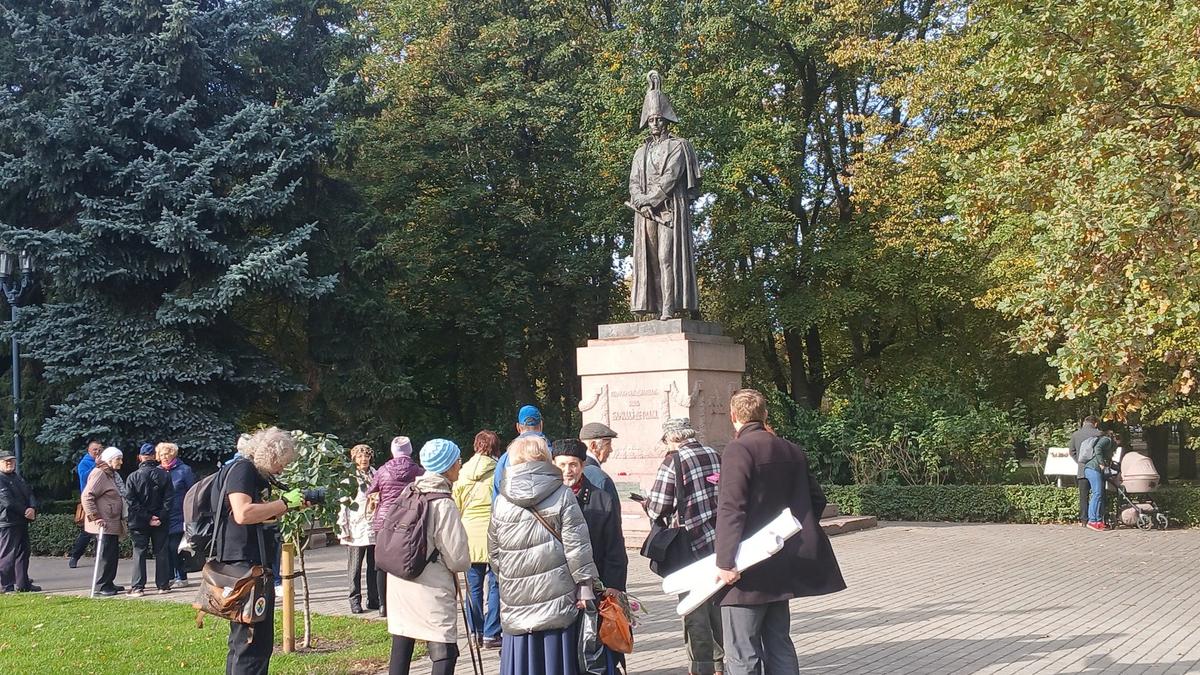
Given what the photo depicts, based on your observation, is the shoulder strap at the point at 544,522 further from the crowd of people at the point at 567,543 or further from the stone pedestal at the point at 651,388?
the stone pedestal at the point at 651,388

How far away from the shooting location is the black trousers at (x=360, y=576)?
10117 mm

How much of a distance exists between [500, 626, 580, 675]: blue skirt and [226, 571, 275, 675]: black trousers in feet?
4.76

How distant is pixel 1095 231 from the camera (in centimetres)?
1210

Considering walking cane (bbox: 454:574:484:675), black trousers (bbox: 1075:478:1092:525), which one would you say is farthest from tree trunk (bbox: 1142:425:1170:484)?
walking cane (bbox: 454:574:484:675)

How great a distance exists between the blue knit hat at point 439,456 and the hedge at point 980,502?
14.3 meters

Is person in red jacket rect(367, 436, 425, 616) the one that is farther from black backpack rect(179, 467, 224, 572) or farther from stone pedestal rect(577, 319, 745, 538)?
stone pedestal rect(577, 319, 745, 538)

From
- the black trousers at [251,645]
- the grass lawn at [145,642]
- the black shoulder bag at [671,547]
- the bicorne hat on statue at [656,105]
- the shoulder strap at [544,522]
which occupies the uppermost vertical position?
the bicorne hat on statue at [656,105]

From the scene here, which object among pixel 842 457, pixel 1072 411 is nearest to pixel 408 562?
pixel 842 457

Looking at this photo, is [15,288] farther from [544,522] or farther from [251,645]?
[544,522]

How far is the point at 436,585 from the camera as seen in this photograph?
5793mm

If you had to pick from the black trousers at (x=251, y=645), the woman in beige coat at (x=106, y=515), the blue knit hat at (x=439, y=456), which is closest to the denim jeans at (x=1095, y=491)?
the woman in beige coat at (x=106, y=515)

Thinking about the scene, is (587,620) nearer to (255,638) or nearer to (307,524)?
(255,638)

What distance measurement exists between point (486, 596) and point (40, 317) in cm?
1284

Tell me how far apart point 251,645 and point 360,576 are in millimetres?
4133
